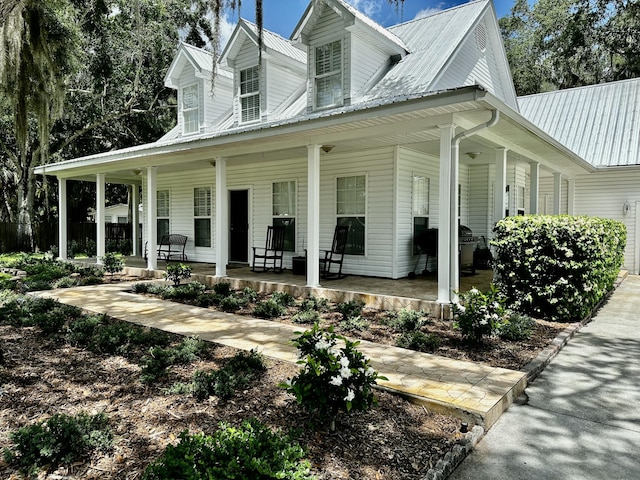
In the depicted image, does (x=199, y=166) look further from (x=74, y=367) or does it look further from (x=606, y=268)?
(x=606, y=268)

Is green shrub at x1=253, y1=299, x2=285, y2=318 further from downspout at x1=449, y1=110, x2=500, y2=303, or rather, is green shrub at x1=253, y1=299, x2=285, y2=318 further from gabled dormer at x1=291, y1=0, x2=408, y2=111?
gabled dormer at x1=291, y1=0, x2=408, y2=111

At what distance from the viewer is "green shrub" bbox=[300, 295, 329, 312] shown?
628 centimetres

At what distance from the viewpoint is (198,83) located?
38.7ft

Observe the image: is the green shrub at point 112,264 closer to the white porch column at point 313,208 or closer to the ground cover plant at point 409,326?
the ground cover plant at point 409,326

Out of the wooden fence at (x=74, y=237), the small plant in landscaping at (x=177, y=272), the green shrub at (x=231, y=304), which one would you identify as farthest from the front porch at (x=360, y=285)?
the wooden fence at (x=74, y=237)

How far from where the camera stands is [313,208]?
23.1ft

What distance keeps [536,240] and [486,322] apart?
1.98 meters

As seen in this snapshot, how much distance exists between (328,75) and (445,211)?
4613mm

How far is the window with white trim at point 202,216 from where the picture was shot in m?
11.6

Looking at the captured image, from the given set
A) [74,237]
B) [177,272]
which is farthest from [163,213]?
[74,237]

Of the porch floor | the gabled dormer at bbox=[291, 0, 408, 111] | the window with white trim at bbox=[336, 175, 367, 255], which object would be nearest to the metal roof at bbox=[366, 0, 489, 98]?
the gabled dormer at bbox=[291, 0, 408, 111]

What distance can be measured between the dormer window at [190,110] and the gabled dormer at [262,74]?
163 cm

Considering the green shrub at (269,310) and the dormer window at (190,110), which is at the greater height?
the dormer window at (190,110)

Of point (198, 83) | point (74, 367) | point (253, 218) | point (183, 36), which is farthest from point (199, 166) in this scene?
point (183, 36)
